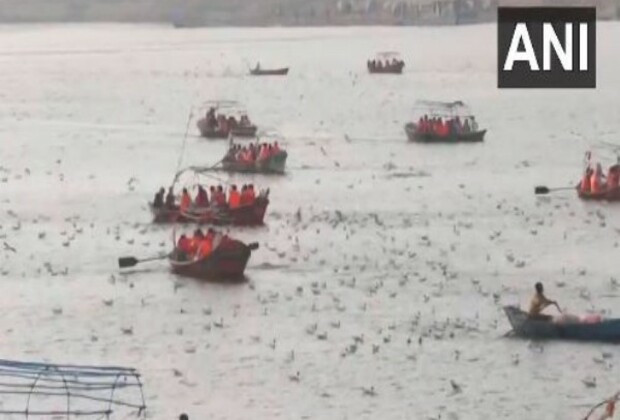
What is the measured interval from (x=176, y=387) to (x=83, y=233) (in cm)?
2074

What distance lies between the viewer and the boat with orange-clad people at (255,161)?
65.8 m

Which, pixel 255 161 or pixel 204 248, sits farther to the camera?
pixel 255 161

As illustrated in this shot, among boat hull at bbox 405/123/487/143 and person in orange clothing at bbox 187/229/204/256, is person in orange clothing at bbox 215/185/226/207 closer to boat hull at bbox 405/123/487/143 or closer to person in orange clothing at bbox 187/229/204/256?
person in orange clothing at bbox 187/229/204/256

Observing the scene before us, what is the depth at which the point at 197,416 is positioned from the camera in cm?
2973

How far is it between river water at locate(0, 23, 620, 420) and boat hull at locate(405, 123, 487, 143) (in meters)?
0.80

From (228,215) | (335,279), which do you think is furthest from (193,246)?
(228,215)

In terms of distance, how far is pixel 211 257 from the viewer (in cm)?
4116

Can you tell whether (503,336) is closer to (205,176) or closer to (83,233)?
(83,233)

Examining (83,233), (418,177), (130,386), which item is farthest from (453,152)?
(130,386)

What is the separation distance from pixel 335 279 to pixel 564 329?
9.44 metres

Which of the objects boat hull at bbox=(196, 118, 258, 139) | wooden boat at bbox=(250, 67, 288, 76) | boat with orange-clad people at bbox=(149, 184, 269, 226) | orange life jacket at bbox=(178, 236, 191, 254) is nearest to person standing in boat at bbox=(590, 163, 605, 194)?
boat with orange-clad people at bbox=(149, 184, 269, 226)

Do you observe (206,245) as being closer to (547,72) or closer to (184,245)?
(184,245)

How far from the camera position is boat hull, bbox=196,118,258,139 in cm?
8388

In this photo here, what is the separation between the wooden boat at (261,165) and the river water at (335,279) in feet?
2.07
